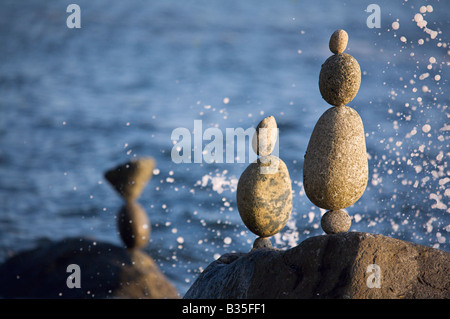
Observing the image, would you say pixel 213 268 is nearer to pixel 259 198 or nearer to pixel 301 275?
pixel 259 198

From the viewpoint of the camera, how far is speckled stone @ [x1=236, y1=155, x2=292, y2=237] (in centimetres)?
498

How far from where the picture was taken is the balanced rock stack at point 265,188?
493 cm

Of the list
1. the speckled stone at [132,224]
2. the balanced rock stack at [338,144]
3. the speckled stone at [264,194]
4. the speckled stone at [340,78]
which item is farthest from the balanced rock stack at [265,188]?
the speckled stone at [132,224]

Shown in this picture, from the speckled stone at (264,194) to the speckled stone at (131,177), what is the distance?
15.4 feet

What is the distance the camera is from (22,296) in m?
9.80

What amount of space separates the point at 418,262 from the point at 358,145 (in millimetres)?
1056

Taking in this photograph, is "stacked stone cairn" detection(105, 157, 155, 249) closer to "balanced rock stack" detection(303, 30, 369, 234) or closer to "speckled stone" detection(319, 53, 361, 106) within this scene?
"balanced rock stack" detection(303, 30, 369, 234)

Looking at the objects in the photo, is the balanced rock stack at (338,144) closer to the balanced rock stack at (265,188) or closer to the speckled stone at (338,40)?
the speckled stone at (338,40)

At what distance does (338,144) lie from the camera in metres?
4.40


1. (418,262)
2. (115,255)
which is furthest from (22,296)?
(418,262)

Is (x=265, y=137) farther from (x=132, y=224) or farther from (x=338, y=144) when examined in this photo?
(x=132, y=224)

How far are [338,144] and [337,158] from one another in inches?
4.6

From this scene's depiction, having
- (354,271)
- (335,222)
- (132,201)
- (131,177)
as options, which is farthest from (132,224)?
(354,271)
